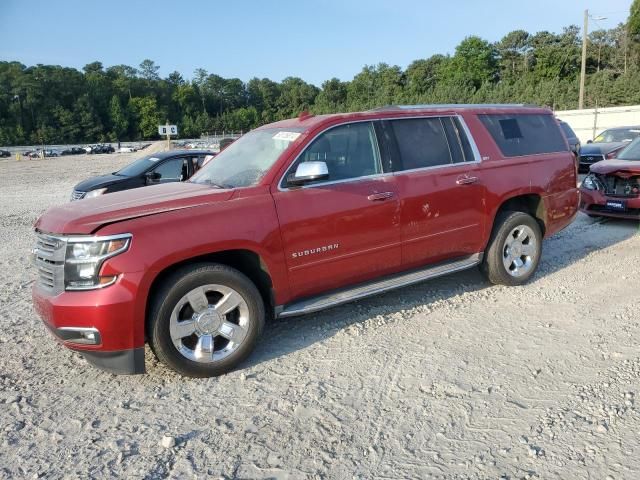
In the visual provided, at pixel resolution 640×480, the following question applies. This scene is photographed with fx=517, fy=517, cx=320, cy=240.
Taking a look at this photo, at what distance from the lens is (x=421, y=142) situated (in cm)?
484

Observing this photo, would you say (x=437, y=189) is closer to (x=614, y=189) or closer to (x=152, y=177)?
(x=614, y=189)

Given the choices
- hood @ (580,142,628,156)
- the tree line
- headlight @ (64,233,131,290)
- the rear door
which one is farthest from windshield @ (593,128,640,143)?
the tree line

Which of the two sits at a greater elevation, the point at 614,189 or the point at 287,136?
the point at 287,136

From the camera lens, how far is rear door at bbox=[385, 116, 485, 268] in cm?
463

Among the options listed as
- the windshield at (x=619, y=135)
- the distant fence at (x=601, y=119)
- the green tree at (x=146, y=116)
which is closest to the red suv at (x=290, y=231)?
the windshield at (x=619, y=135)

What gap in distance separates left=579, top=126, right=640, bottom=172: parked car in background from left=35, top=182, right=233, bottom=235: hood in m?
13.0

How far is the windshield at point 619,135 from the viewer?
16.0 meters

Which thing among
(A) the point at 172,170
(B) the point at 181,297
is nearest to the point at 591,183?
(B) the point at 181,297

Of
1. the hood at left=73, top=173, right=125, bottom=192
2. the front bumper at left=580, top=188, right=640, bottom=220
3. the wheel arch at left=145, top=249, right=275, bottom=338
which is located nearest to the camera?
the wheel arch at left=145, top=249, right=275, bottom=338

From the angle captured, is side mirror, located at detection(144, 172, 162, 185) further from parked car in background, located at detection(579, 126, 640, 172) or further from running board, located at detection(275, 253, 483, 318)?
parked car in background, located at detection(579, 126, 640, 172)

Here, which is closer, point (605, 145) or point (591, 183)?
point (591, 183)

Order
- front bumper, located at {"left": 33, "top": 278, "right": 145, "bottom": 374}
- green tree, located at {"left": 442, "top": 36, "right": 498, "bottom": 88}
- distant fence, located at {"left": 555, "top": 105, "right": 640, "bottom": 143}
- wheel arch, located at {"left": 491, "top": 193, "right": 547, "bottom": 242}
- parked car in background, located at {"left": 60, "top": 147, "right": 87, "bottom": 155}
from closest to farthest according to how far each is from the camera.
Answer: front bumper, located at {"left": 33, "top": 278, "right": 145, "bottom": 374} → wheel arch, located at {"left": 491, "top": 193, "right": 547, "bottom": 242} → distant fence, located at {"left": 555, "top": 105, "right": 640, "bottom": 143} → parked car in background, located at {"left": 60, "top": 147, "right": 87, "bottom": 155} → green tree, located at {"left": 442, "top": 36, "right": 498, "bottom": 88}

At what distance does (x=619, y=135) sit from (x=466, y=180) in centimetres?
1429

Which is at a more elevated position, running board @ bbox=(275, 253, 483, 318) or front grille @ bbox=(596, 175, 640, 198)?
front grille @ bbox=(596, 175, 640, 198)
